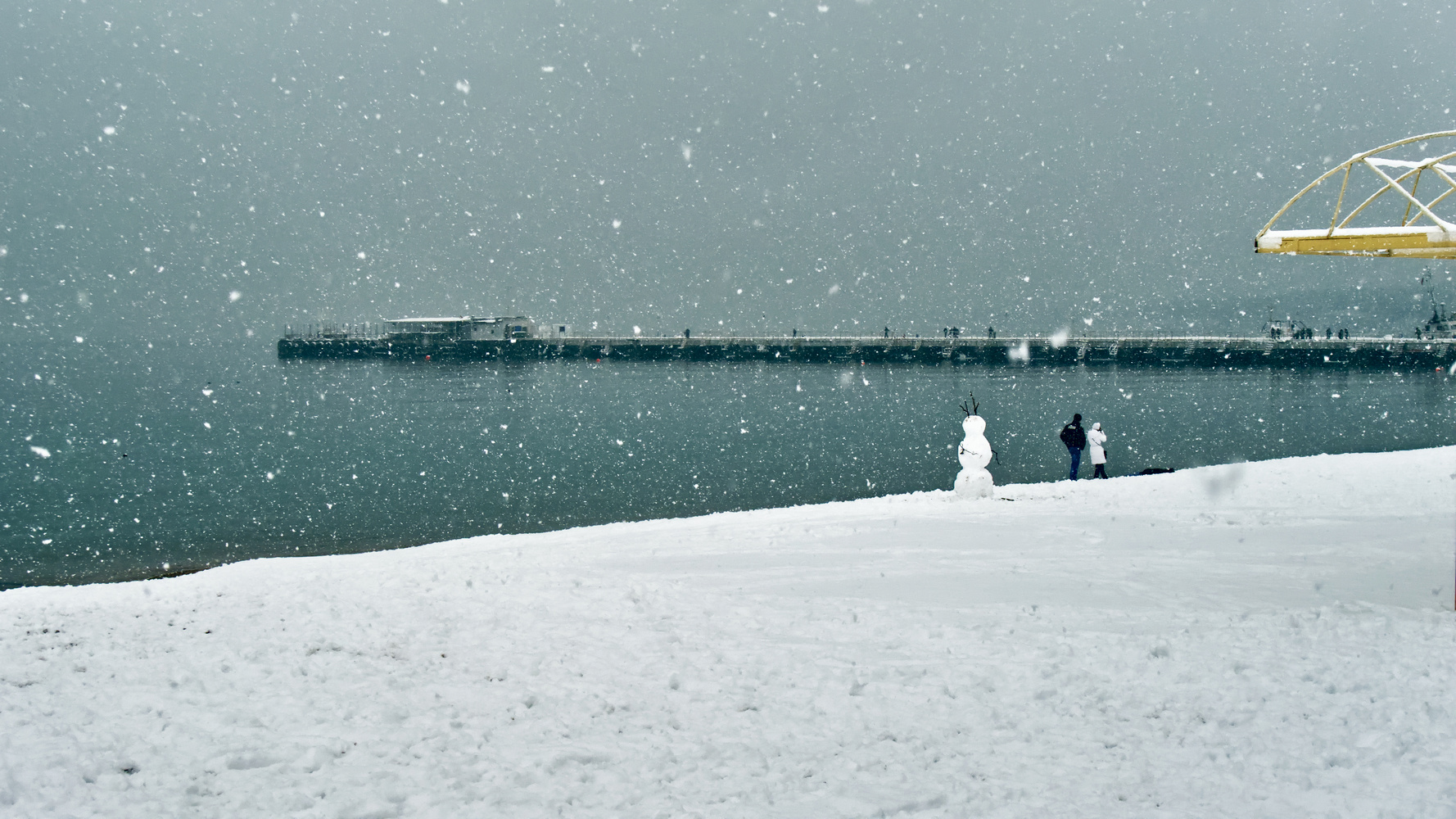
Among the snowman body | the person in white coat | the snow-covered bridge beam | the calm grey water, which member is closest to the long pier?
the calm grey water

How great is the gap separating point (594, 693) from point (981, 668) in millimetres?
2897

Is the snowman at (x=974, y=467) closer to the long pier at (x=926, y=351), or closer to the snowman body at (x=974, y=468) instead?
the snowman body at (x=974, y=468)

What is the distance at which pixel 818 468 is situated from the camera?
34188mm

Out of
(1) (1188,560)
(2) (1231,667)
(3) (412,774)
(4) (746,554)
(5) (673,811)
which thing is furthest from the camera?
(4) (746,554)

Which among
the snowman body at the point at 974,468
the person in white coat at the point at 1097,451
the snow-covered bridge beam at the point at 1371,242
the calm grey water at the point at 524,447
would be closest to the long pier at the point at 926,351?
the calm grey water at the point at 524,447

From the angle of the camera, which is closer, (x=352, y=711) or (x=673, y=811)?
(x=673, y=811)

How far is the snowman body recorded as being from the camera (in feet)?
45.1

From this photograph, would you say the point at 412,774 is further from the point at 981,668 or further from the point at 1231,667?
the point at 1231,667

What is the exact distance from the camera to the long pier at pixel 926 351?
111 metres

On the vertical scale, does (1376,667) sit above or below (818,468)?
above

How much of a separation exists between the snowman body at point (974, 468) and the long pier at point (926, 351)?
111 metres

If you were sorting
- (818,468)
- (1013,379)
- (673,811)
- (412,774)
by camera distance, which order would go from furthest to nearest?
(1013,379) < (818,468) < (412,774) < (673,811)

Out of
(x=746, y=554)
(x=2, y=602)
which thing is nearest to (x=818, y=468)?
(x=746, y=554)

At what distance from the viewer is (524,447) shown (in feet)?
134
